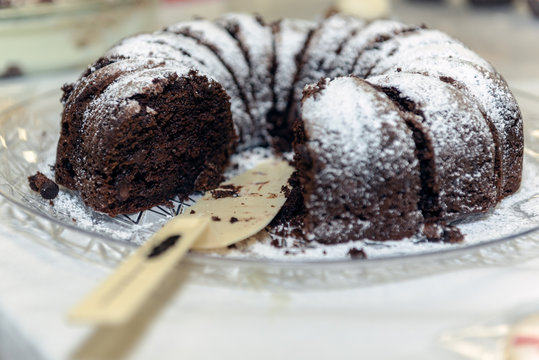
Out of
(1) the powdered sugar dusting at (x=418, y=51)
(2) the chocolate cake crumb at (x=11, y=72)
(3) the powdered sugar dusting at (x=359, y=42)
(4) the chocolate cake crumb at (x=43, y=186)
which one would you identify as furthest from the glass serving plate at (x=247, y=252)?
(2) the chocolate cake crumb at (x=11, y=72)

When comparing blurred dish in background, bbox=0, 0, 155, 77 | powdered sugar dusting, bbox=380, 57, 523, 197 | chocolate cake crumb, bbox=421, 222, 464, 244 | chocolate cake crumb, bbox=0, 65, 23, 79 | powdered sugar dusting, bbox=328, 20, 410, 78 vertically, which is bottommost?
chocolate cake crumb, bbox=421, 222, 464, 244

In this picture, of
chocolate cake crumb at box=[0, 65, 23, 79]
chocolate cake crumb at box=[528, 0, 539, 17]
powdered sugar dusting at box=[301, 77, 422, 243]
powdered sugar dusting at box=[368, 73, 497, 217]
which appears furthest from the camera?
chocolate cake crumb at box=[528, 0, 539, 17]

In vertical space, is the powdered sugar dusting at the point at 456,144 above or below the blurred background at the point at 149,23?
below

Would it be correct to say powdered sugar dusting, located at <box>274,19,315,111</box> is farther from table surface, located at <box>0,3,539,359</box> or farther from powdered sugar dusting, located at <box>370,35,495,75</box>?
table surface, located at <box>0,3,539,359</box>

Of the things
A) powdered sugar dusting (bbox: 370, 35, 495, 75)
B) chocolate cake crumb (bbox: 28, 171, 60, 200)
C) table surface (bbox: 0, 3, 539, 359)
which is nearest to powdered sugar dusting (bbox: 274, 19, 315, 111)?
powdered sugar dusting (bbox: 370, 35, 495, 75)

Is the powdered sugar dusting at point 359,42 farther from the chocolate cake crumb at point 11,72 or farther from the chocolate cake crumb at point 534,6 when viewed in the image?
the chocolate cake crumb at point 534,6

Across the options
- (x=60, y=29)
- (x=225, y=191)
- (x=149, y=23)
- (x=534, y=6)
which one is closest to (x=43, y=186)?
(x=225, y=191)

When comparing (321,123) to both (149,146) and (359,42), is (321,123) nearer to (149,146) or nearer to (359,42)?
(149,146)
